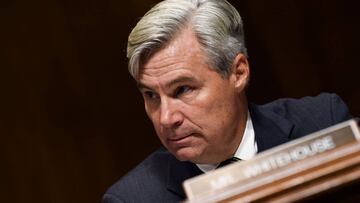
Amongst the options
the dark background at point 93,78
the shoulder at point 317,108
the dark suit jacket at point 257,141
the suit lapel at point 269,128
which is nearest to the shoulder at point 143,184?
the dark suit jacket at point 257,141

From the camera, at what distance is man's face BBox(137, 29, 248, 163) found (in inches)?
65.6

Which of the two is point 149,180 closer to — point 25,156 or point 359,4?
point 25,156

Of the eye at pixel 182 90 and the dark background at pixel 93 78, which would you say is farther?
the dark background at pixel 93 78

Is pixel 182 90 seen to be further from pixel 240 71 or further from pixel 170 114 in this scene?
pixel 240 71

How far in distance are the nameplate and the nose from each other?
0.71 meters

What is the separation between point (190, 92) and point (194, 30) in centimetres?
16

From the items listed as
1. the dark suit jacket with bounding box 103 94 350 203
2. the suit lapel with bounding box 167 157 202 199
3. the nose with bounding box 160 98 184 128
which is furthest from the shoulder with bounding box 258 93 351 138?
the nose with bounding box 160 98 184 128

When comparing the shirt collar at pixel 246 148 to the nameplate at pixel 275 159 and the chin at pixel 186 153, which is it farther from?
the nameplate at pixel 275 159

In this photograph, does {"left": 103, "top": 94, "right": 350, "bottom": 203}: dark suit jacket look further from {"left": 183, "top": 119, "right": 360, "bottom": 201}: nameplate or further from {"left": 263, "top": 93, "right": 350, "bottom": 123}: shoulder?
{"left": 183, "top": 119, "right": 360, "bottom": 201}: nameplate

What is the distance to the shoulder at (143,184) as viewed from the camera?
6.03ft

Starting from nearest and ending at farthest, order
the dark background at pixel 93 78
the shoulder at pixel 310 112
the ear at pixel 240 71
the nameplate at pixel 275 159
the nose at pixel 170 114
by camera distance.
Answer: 1. the nameplate at pixel 275 159
2. the nose at pixel 170 114
3. the ear at pixel 240 71
4. the shoulder at pixel 310 112
5. the dark background at pixel 93 78

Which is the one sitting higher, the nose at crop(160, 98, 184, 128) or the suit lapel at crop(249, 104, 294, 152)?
the nose at crop(160, 98, 184, 128)

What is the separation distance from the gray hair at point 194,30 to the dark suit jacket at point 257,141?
26 cm

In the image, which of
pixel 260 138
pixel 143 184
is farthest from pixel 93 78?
pixel 260 138
